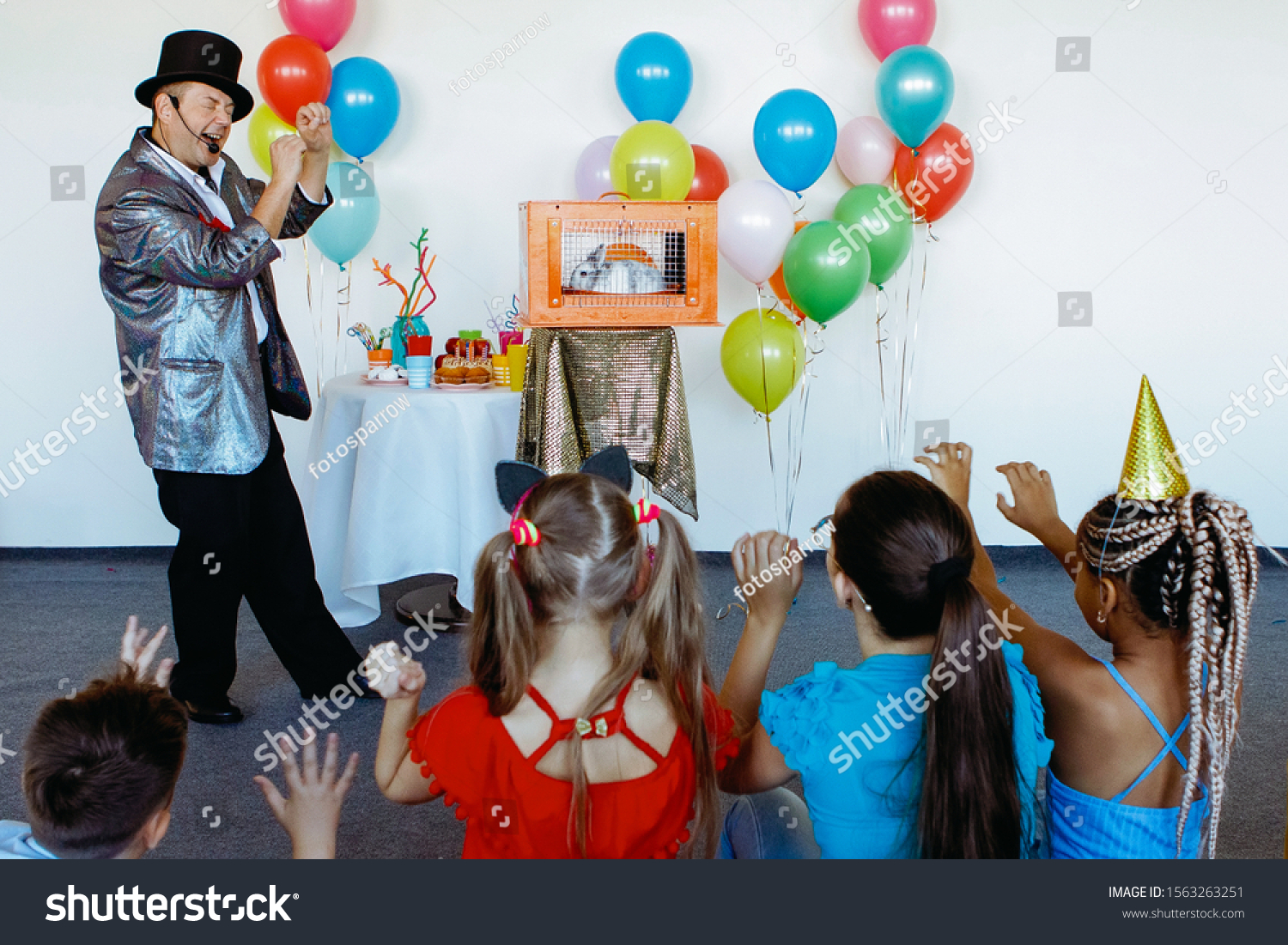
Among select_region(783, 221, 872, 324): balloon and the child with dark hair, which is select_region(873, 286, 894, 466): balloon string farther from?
the child with dark hair

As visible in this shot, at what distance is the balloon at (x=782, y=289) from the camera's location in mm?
3189

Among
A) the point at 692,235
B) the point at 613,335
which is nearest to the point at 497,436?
the point at 613,335

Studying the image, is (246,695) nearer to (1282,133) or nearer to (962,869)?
(962,869)

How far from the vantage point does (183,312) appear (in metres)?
2.15

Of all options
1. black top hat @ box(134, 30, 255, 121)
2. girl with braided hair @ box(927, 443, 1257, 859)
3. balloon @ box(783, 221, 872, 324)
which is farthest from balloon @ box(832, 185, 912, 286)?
girl with braided hair @ box(927, 443, 1257, 859)

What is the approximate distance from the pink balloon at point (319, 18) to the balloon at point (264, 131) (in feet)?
0.84

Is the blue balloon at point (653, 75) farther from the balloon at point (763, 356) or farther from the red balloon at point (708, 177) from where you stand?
the balloon at point (763, 356)

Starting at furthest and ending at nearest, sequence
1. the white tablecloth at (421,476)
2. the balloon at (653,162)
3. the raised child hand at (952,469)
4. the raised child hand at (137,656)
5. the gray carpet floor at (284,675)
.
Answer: the balloon at (653,162) → the white tablecloth at (421,476) → the gray carpet floor at (284,675) → the raised child hand at (952,469) → the raised child hand at (137,656)

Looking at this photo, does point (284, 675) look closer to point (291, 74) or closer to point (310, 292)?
point (310, 292)

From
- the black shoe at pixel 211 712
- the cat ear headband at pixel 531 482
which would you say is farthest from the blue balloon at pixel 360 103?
the cat ear headband at pixel 531 482

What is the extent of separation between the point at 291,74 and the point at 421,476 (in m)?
1.29

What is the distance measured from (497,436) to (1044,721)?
1.57 m

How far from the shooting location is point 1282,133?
3527mm

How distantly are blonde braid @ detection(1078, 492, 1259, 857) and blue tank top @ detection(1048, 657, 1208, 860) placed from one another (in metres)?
0.02
